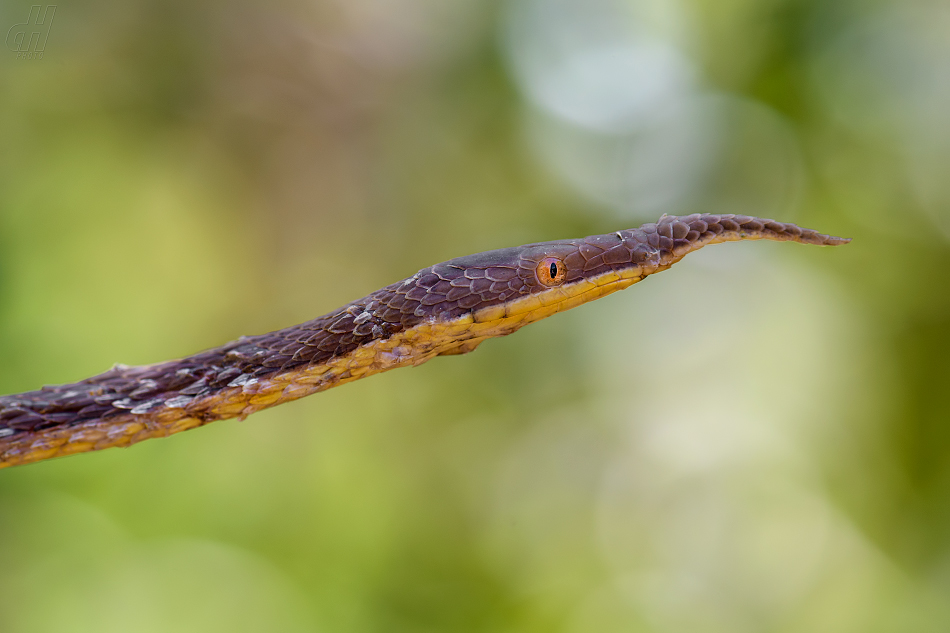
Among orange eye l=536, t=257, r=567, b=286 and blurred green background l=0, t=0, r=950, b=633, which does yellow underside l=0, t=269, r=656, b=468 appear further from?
blurred green background l=0, t=0, r=950, b=633

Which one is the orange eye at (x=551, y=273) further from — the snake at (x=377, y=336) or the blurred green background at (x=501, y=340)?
the blurred green background at (x=501, y=340)

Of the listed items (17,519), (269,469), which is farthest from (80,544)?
(269,469)

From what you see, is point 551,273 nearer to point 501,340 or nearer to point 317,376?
point 317,376

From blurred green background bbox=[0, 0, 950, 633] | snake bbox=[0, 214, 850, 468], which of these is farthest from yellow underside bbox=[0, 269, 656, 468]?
blurred green background bbox=[0, 0, 950, 633]

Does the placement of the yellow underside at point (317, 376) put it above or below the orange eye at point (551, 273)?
below

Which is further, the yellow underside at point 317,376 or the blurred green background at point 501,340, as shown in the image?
the blurred green background at point 501,340

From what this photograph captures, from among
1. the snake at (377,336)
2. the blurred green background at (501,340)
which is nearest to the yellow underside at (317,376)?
the snake at (377,336)

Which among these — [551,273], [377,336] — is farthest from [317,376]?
[551,273]
